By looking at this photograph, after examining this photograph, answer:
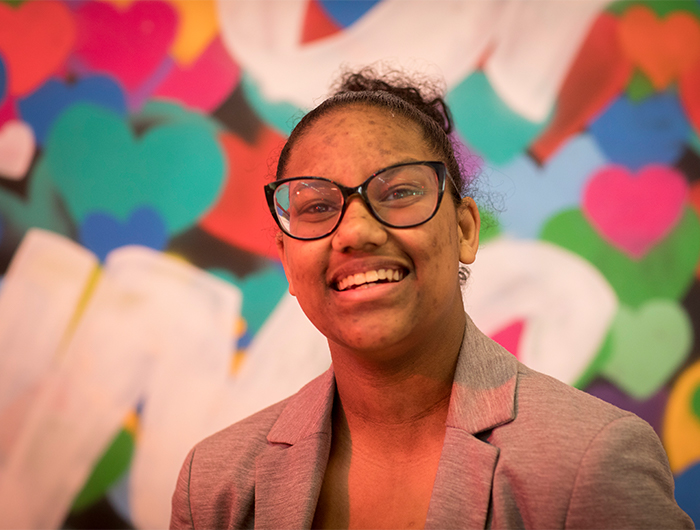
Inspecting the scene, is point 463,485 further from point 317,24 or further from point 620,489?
point 317,24

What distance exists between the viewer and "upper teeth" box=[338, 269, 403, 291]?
110cm

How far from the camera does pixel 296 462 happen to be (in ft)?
4.22

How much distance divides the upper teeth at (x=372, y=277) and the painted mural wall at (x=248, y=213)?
118 centimetres

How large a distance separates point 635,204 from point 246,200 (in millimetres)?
1561

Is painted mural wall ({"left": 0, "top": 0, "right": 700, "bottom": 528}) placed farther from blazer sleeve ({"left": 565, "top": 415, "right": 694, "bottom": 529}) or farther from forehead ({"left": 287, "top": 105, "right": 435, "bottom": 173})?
blazer sleeve ({"left": 565, "top": 415, "right": 694, "bottom": 529})

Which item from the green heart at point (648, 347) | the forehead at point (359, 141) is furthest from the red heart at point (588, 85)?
the forehead at point (359, 141)

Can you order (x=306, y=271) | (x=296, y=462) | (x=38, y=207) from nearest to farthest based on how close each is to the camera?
(x=306, y=271)
(x=296, y=462)
(x=38, y=207)

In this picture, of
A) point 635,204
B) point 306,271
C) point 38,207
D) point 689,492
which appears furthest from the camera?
point 38,207

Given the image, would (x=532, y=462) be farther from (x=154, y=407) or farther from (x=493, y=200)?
(x=154, y=407)

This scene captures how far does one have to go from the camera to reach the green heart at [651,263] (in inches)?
86.4

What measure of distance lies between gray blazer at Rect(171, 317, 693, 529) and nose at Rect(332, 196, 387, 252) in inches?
13.8

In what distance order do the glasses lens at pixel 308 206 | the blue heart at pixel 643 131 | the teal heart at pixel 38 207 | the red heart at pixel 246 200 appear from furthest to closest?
the teal heart at pixel 38 207, the red heart at pixel 246 200, the blue heart at pixel 643 131, the glasses lens at pixel 308 206

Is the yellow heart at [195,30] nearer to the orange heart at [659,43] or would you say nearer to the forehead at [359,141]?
the forehead at [359,141]

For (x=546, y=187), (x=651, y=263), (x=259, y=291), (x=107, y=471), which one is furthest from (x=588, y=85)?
(x=107, y=471)
